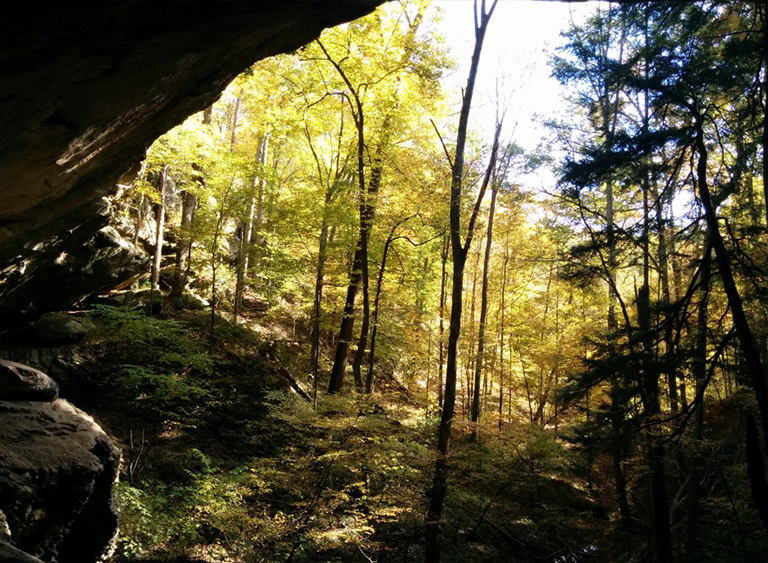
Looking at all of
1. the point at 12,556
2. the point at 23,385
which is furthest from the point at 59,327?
the point at 12,556

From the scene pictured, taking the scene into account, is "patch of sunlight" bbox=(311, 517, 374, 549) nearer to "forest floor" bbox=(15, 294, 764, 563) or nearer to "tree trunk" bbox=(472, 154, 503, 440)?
"forest floor" bbox=(15, 294, 764, 563)

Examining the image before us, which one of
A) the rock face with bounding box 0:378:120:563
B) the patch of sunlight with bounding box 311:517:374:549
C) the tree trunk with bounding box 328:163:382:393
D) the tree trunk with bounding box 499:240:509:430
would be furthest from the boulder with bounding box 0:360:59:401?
the tree trunk with bounding box 499:240:509:430

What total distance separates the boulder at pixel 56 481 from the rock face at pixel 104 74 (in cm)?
254

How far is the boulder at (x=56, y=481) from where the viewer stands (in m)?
4.60

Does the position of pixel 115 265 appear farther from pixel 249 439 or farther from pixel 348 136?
pixel 348 136

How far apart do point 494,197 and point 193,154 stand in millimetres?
10341

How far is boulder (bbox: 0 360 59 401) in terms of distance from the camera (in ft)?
18.6

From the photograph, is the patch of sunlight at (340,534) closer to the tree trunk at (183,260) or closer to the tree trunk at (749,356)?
the tree trunk at (749,356)

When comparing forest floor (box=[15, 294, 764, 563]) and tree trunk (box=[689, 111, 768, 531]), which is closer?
tree trunk (box=[689, 111, 768, 531])

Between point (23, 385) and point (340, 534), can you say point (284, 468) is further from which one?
point (23, 385)

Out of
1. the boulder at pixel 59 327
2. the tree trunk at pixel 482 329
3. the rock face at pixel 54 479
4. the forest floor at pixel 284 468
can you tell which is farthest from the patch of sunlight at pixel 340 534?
the boulder at pixel 59 327

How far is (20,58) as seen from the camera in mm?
2838

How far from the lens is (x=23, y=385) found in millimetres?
5824

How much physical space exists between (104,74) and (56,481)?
4446 millimetres
